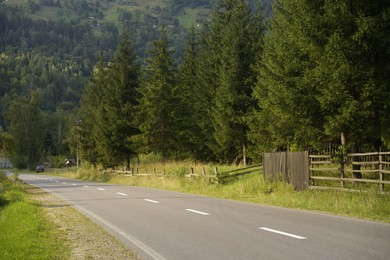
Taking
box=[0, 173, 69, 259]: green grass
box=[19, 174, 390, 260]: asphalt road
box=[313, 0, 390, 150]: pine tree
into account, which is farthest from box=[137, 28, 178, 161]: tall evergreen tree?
box=[0, 173, 69, 259]: green grass

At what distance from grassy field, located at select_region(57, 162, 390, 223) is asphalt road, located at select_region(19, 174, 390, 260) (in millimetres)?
1103

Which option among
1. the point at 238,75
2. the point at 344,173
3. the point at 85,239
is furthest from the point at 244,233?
the point at 238,75

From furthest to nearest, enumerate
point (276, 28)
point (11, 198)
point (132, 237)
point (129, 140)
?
point (129, 140) < point (276, 28) < point (11, 198) < point (132, 237)

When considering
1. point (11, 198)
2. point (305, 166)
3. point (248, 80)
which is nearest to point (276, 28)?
point (248, 80)

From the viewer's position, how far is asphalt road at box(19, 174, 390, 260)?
27.4 ft

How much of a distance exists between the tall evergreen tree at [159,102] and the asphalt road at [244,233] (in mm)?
27150

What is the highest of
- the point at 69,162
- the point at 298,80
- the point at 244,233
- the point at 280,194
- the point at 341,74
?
the point at 298,80

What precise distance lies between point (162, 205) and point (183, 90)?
115ft

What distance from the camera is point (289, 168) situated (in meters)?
20.8

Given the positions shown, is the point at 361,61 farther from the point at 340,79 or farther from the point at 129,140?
the point at 129,140

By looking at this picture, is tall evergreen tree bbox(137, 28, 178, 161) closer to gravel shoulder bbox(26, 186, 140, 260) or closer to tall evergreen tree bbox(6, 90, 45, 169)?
gravel shoulder bbox(26, 186, 140, 260)

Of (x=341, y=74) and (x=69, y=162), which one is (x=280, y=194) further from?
(x=69, y=162)

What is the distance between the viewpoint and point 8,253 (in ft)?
28.1

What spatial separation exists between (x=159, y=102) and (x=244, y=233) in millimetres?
32970
